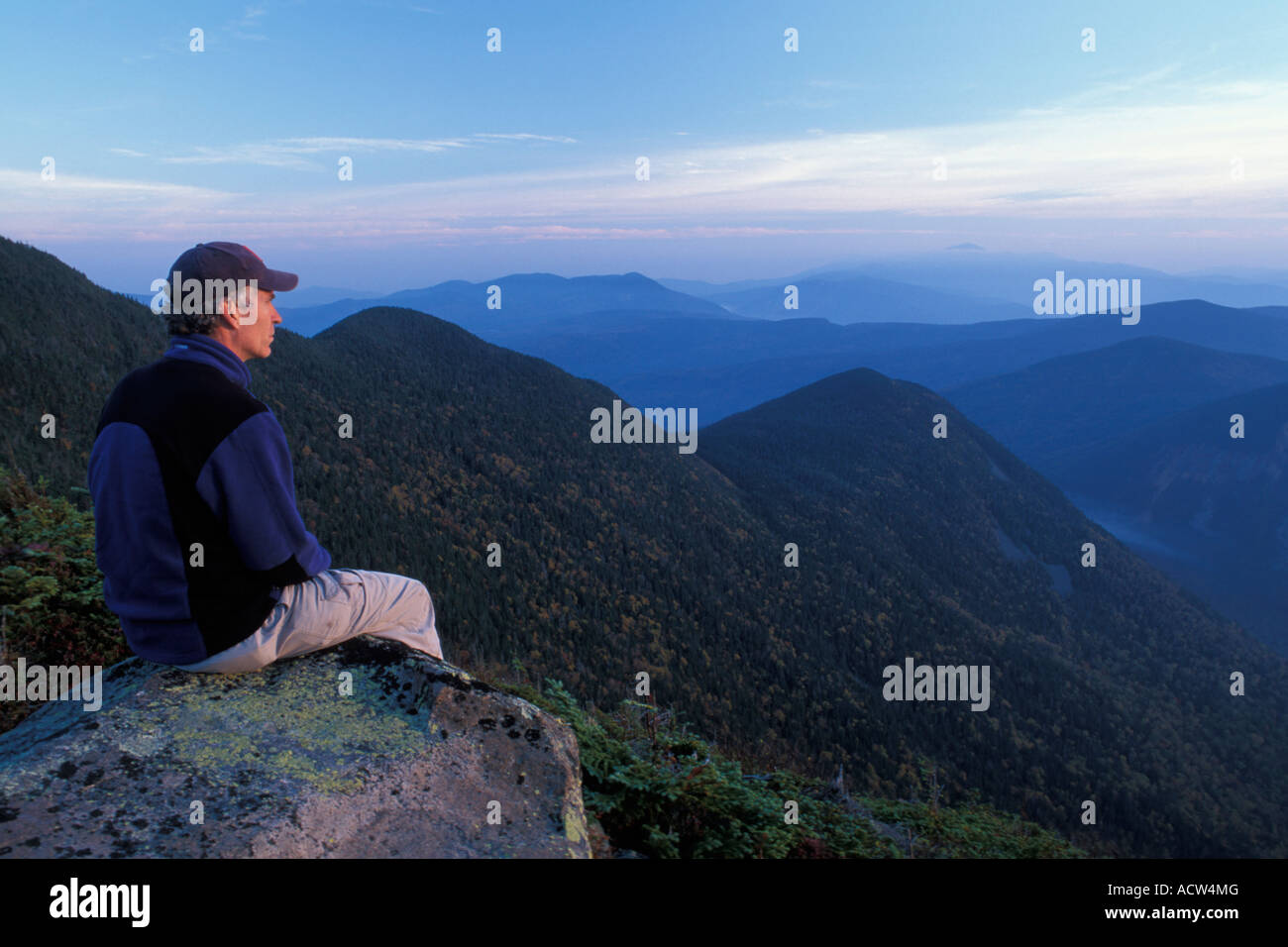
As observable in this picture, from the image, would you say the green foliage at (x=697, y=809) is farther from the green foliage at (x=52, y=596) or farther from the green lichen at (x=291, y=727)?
the green foliage at (x=52, y=596)

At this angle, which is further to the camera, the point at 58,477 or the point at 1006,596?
the point at 1006,596

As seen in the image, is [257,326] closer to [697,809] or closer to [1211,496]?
[697,809]

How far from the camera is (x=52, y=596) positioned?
6.13 meters

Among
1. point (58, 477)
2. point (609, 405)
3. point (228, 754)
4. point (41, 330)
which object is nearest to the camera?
point (228, 754)

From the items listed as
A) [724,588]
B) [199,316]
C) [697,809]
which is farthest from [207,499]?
[724,588]

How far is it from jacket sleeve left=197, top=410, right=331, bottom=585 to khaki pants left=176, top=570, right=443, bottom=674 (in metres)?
0.26

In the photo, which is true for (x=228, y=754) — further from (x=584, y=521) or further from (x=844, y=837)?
(x=584, y=521)

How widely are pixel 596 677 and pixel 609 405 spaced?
141 ft

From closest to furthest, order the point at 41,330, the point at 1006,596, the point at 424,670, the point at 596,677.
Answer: the point at 424,670 < the point at 596,677 < the point at 41,330 < the point at 1006,596

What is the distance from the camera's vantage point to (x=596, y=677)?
2300cm

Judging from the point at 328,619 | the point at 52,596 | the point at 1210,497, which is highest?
the point at 328,619

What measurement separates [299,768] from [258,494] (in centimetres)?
134

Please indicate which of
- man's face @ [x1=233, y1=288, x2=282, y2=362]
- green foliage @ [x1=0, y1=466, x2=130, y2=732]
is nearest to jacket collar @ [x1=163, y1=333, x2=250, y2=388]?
man's face @ [x1=233, y1=288, x2=282, y2=362]
